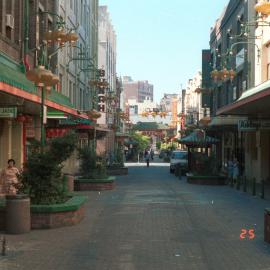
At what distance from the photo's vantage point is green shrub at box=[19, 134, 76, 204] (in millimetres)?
14117

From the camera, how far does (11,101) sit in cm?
1889

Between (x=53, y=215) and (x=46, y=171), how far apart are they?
111 cm

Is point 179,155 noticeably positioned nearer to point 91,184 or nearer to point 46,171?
point 91,184

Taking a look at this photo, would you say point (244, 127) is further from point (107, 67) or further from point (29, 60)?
point (107, 67)

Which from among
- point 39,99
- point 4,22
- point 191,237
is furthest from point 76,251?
point 4,22

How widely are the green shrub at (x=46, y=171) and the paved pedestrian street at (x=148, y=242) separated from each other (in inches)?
41.8

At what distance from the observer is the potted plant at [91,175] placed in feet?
89.6

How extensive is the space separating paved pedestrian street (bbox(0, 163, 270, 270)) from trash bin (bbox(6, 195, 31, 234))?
0.30 meters

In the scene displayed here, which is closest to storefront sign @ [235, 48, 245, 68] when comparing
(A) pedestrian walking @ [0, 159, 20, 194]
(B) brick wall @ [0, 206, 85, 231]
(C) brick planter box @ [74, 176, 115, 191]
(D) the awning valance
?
(D) the awning valance

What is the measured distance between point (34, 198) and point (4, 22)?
10406 mm

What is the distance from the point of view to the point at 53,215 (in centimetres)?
1383

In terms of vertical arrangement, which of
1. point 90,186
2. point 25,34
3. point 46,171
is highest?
point 25,34

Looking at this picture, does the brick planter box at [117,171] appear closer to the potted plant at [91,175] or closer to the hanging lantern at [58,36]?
the potted plant at [91,175]

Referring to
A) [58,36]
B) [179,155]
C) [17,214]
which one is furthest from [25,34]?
[179,155]
